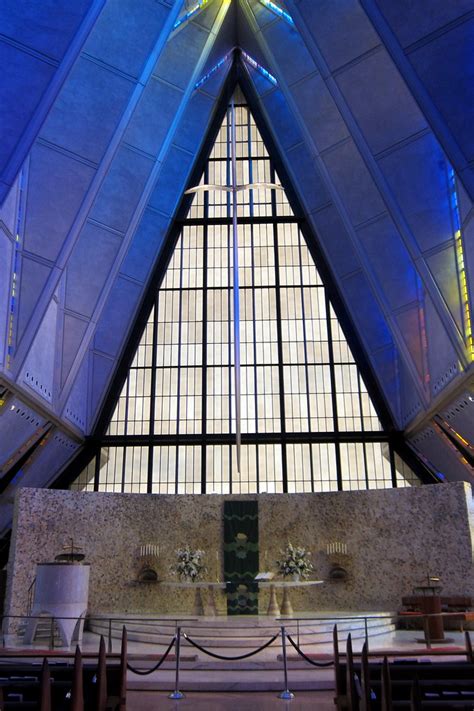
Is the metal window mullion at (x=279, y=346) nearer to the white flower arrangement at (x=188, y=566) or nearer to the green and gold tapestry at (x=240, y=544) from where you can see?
the green and gold tapestry at (x=240, y=544)

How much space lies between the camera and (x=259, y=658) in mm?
10078

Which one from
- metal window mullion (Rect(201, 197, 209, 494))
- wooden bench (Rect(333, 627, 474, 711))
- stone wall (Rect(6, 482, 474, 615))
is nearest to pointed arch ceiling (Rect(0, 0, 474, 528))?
metal window mullion (Rect(201, 197, 209, 494))

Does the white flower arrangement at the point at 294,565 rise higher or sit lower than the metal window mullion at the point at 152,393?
lower

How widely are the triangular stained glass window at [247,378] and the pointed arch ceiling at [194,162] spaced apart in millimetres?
994

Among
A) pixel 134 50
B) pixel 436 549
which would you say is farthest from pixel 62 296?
pixel 436 549

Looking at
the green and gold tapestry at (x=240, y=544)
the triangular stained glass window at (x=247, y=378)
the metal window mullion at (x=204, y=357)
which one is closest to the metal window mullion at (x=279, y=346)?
the triangular stained glass window at (x=247, y=378)

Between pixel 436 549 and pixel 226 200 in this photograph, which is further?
pixel 226 200

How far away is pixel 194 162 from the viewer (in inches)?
828

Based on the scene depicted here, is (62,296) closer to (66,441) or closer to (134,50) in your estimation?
(66,441)

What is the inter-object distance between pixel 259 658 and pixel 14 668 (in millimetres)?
5439

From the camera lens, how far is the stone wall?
15047mm

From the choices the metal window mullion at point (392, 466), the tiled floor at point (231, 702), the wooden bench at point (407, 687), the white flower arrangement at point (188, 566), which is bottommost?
the tiled floor at point (231, 702)

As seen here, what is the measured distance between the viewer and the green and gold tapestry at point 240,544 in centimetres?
1573

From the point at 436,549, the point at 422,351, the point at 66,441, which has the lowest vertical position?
the point at 436,549
